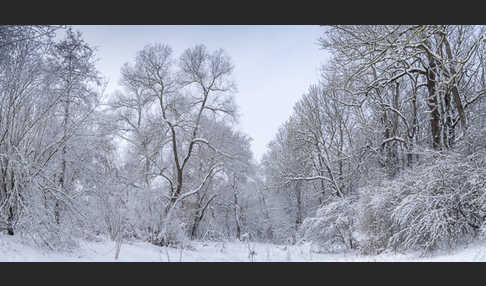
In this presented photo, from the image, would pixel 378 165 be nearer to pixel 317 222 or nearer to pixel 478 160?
pixel 317 222

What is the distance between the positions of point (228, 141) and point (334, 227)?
653cm

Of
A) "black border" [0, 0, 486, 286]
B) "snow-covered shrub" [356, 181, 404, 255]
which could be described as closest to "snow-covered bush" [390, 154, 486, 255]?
"snow-covered shrub" [356, 181, 404, 255]

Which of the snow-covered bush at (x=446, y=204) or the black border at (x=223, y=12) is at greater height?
the black border at (x=223, y=12)

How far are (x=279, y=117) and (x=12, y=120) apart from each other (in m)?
12.7

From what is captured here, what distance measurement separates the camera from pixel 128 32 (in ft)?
29.4

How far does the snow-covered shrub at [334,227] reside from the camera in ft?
30.3

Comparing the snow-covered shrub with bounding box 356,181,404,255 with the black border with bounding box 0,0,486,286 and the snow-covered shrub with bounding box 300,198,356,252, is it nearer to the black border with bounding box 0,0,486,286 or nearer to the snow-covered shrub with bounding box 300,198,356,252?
the snow-covered shrub with bounding box 300,198,356,252

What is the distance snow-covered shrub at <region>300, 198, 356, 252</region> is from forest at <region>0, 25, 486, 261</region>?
49 mm

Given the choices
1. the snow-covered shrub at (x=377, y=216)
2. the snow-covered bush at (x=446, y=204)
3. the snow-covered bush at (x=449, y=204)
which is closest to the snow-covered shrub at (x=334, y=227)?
the snow-covered shrub at (x=377, y=216)

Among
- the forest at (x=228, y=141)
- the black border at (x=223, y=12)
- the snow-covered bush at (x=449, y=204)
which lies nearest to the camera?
the black border at (x=223, y=12)

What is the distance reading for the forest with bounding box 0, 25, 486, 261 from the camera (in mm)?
5031

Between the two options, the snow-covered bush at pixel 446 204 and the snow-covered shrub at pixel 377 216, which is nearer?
the snow-covered bush at pixel 446 204

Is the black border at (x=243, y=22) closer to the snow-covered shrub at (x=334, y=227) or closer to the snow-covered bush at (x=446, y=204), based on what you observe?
the snow-covered bush at (x=446, y=204)

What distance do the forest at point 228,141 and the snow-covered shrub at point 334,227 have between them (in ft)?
0.16
